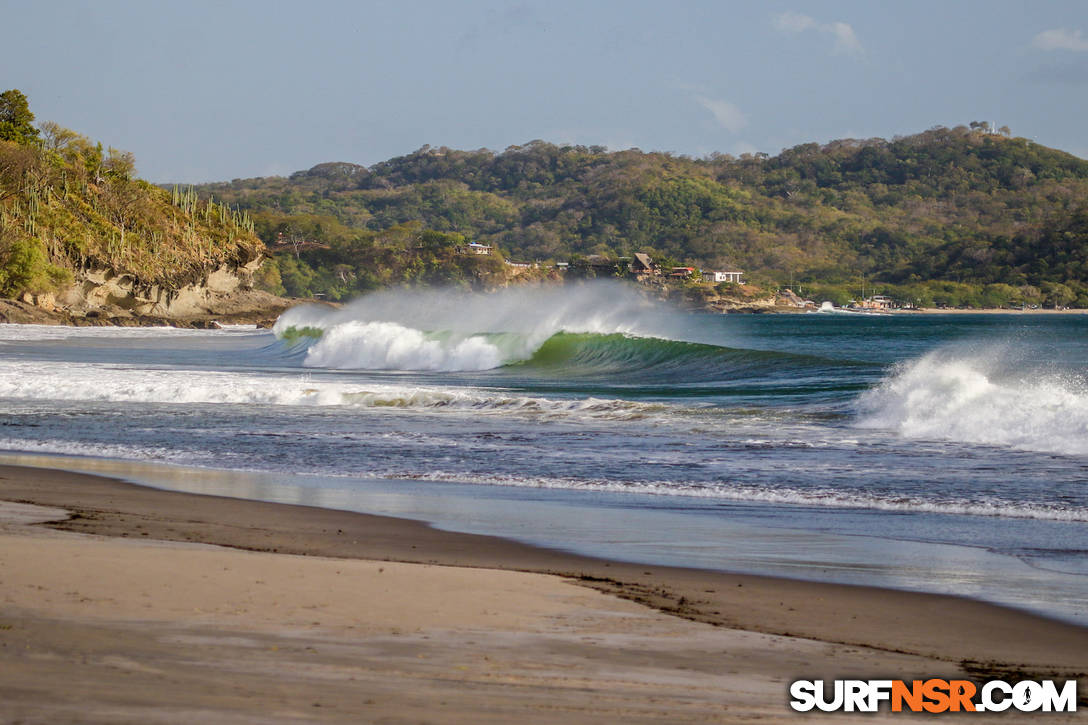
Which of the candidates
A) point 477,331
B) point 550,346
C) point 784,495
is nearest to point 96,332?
point 477,331

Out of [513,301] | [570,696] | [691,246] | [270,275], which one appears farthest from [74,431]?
[691,246]

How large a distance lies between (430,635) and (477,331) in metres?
34.2

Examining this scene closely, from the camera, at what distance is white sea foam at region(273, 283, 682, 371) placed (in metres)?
32.4

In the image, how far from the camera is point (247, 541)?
731 centimetres

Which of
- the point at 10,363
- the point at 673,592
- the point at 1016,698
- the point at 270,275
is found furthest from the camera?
the point at 270,275

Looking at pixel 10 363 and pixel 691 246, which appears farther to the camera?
pixel 691 246

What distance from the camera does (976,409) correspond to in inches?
555

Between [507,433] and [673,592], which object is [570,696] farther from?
[507,433]

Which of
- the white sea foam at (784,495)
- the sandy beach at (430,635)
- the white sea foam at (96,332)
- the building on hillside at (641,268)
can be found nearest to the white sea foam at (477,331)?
the white sea foam at (96,332)

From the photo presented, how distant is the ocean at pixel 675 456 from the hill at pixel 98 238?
53.6m

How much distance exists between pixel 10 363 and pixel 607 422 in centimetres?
1785

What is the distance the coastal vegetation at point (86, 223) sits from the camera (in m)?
73.3

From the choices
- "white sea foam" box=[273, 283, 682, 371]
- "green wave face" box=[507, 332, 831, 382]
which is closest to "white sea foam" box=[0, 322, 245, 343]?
"white sea foam" box=[273, 283, 682, 371]

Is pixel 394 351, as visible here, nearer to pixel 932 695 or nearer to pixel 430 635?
pixel 430 635
